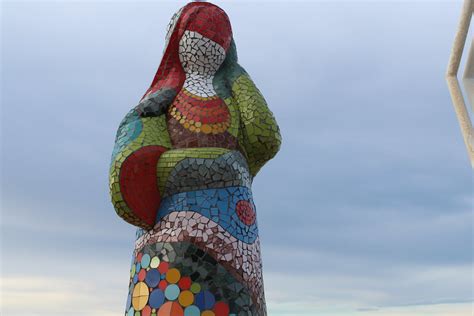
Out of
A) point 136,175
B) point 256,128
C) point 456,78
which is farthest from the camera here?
point 256,128

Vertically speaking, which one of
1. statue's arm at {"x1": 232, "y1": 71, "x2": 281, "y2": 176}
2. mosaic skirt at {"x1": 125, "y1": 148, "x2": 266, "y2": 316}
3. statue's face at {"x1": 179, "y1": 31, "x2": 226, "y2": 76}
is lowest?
mosaic skirt at {"x1": 125, "y1": 148, "x2": 266, "y2": 316}

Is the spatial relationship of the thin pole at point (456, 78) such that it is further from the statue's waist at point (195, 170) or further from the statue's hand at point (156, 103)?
the statue's hand at point (156, 103)

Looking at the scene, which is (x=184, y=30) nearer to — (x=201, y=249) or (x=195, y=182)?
(x=195, y=182)

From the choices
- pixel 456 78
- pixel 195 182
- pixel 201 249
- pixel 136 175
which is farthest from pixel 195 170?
pixel 456 78

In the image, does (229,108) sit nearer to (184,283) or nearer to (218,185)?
(218,185)

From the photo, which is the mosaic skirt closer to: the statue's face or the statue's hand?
the statue's hand

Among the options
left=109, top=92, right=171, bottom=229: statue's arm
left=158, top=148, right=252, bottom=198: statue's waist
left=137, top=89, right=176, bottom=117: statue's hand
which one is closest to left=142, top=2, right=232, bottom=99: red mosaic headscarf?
left=137, top=89, right=176, bottom=117: statue's hand

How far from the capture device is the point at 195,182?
6332 millimetres

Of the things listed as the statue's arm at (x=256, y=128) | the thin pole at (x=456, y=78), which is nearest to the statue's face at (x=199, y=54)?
the statue's arm at (x=256, y=128)

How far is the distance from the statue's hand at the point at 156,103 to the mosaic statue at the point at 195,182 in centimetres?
1

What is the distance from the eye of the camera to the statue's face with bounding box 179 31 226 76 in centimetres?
723

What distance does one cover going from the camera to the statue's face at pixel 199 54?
723cm

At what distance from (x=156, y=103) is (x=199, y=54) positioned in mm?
883

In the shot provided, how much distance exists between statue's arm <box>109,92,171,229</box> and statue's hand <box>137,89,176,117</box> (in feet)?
0.90
